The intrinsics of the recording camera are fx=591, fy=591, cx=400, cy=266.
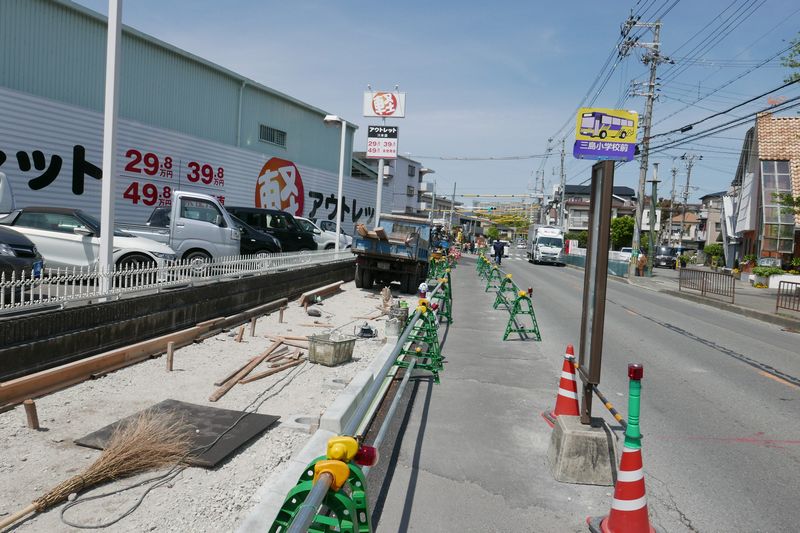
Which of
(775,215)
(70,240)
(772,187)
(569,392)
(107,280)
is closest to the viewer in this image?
(569,392)

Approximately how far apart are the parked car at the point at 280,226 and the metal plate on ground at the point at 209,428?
47.2 feet

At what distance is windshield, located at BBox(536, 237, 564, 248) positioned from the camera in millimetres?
46750

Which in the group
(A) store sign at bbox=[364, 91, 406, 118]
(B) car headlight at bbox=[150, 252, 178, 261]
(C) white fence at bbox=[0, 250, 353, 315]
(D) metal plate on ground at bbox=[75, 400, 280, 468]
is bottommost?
(D) metal plate on ground at bbox=[75, 400, 280, 468]

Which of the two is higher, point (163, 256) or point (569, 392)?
point (163, 256)

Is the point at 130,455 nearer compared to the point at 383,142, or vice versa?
the point at 130,455

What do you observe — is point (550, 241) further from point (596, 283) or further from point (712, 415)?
point (596, 283)

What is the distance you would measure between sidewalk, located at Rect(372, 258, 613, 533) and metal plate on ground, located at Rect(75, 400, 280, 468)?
4.25 feet

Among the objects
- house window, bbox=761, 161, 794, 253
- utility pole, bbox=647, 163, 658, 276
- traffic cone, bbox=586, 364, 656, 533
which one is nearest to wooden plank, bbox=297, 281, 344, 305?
traffic cone, bbox=586, 364, 656, 533

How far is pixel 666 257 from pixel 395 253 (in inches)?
1907

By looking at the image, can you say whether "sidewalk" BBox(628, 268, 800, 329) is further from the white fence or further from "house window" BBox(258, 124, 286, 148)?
"house window" BBox(258, 124, 286, 148)

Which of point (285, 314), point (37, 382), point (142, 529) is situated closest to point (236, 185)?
point (285, 314)

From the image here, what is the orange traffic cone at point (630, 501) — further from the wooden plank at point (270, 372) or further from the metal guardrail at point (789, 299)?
the metal guardrail at point (789, 299)

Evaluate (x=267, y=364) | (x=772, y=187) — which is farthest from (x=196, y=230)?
(x=772, y=187)

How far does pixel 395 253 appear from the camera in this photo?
58.0 feet
